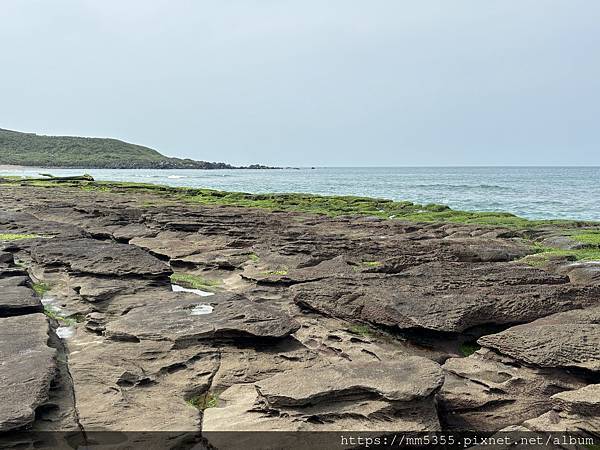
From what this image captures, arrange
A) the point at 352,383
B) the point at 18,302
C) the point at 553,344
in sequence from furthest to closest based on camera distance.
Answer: the point at 18,302 → the point at 553,344 → the point at 352,383

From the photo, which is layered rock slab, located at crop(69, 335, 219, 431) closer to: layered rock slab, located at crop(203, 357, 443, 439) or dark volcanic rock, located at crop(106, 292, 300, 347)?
dark volcanic rock, located at crop(106, 292, 300, 347)

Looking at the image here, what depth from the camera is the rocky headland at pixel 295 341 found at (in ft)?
19.5

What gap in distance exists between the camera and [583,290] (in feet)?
33.6

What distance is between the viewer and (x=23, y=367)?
6.46 meters

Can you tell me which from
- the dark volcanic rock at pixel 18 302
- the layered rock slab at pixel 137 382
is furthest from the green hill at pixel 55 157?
the layered rock slab at pixel 137 382

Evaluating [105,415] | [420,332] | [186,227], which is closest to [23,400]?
[105,415]

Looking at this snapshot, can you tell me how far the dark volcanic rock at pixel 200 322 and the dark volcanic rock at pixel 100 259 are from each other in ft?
8.51

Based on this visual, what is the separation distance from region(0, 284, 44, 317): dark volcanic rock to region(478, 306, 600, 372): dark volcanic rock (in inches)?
280

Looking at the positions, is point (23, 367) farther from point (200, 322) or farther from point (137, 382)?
point (200, 322)

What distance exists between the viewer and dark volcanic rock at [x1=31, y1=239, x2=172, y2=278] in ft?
39.4

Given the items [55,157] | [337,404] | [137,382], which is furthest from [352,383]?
[55,157]

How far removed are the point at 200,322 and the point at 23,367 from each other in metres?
2.70

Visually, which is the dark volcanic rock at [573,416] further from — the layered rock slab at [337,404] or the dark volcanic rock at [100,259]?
the dark volcanic rock at [100,259]

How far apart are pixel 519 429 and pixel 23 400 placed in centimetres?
517
